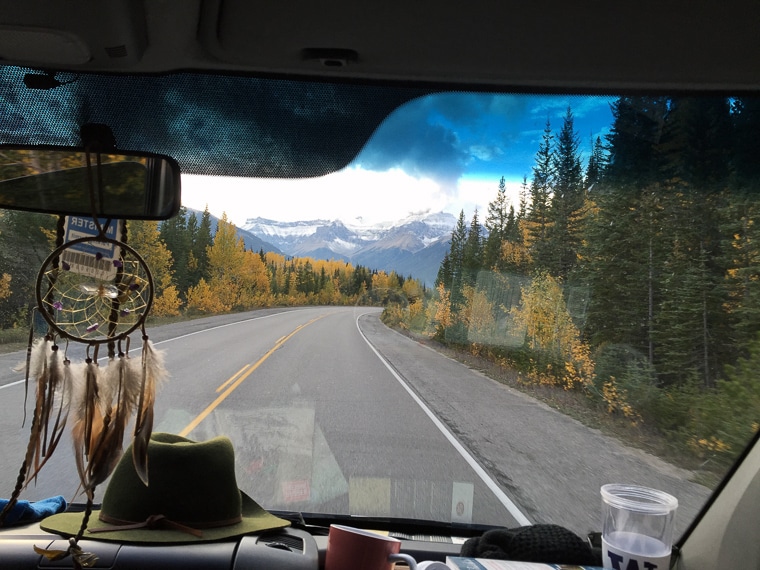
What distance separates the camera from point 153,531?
8.45ft

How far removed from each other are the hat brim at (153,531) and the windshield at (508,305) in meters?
0.25

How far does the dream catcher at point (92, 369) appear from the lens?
1.88m

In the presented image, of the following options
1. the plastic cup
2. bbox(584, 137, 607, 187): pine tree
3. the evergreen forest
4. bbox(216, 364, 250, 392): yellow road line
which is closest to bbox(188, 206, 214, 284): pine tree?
the evergreen forest

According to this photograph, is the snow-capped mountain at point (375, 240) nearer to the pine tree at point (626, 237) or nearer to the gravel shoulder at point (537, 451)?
the pine tree at point (626, 237)

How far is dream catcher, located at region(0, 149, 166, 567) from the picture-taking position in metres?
1.88

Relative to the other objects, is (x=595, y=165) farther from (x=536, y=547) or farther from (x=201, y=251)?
(x=201, y=251)

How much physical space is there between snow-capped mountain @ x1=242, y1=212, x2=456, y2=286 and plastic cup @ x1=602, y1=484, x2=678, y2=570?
79.3 inches

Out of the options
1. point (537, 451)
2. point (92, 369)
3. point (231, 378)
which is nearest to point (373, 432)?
point (537, 451)

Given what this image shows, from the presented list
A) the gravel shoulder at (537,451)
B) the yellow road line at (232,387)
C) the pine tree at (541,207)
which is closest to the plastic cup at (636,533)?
the gravel shoulder at (537,451)

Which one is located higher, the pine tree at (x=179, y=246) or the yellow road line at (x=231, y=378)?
the pine tree at (x=179, y=246)

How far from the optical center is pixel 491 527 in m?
3.12

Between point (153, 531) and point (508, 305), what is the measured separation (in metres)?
2.73

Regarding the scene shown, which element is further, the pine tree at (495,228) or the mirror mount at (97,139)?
the pine tree at (495,228)

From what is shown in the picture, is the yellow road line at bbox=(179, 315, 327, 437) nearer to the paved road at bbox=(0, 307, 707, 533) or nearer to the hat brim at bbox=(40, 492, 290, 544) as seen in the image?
the paved road at bbox=(0, 307, 707, 533)
